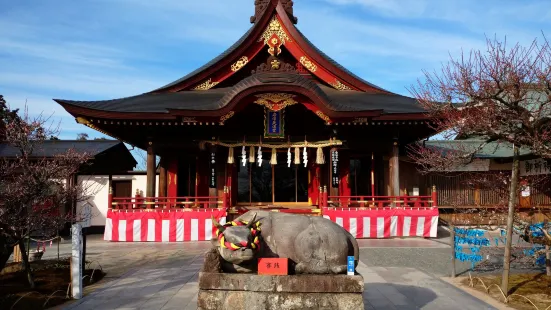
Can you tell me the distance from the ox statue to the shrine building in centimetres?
858

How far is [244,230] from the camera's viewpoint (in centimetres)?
459

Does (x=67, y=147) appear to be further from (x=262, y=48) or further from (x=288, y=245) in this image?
(x=288, y=245)

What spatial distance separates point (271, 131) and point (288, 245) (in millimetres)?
10124

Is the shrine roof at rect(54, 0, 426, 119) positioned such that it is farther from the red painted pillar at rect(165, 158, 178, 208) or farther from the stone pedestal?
the stone pedestal

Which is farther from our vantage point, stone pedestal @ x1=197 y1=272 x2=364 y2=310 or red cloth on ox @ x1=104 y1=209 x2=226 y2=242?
red cloth on ox @ x1=104 y1=209 x2=226 y2=242

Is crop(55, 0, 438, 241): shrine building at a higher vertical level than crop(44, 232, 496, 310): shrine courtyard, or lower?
higher

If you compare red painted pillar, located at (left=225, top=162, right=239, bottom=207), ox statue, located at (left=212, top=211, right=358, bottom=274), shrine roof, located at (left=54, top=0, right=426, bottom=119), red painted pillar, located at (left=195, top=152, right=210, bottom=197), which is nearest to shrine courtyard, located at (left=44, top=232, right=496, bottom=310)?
ox statue, located at (left=212, top=211, right=358, bottom=274)

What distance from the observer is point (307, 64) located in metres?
16.7

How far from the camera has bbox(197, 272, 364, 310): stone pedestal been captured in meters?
4.53

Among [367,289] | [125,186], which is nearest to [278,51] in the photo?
[125,186]

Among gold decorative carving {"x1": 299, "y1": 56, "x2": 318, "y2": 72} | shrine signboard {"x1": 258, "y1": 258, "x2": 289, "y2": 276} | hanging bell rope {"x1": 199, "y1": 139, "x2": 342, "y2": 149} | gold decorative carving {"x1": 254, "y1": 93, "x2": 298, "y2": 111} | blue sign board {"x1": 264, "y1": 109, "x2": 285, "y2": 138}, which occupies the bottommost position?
shrine signboard {"x1": 258, "y1": 258, "x2": 289, "y2": 276}

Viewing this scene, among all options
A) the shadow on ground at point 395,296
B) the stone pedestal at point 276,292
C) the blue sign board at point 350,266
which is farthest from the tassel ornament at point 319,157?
the stone pedestal at point 276,292

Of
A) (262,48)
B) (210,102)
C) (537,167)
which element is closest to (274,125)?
(210,102)

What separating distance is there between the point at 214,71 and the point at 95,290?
1143cm
